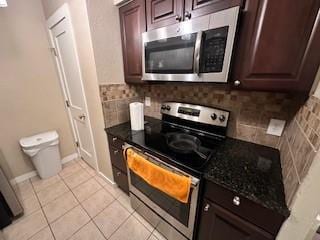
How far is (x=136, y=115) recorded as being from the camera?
56.3 inches

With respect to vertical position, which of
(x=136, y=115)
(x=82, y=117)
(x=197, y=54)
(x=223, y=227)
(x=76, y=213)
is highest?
(x=197, y=54)

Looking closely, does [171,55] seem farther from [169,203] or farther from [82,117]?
[82,117]

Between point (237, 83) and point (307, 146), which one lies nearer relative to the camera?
point (307, 146)

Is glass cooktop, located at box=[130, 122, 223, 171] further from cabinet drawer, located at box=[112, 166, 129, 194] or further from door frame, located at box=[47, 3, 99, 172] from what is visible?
door frame, located at box=[47, 3, 99, 172]

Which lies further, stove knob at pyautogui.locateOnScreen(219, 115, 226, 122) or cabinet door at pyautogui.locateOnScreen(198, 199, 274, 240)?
stove knob at pyautogui.locateOnScreen(219, 115, 226, 122)

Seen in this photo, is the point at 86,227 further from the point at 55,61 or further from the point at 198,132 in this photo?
the point at 55,61

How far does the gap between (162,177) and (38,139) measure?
1.96 meters

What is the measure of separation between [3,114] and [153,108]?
190cm

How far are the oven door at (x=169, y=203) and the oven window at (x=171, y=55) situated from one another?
27.8 inches

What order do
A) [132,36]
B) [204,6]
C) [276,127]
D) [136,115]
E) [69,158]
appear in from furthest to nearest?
1. [69,158]
2. [136,115]
3. [132,36]
4. [276,127]
5. [204,6]

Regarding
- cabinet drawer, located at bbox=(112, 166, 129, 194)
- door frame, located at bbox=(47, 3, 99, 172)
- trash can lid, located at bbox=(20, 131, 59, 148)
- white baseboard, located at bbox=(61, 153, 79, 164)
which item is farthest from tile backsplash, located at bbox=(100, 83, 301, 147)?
white baseboard, located at bbox=(61, 153, 79, 164)

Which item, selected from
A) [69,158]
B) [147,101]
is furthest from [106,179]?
[147,101]

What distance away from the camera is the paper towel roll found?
142cm

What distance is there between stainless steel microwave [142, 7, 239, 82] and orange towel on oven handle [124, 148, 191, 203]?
676mm
